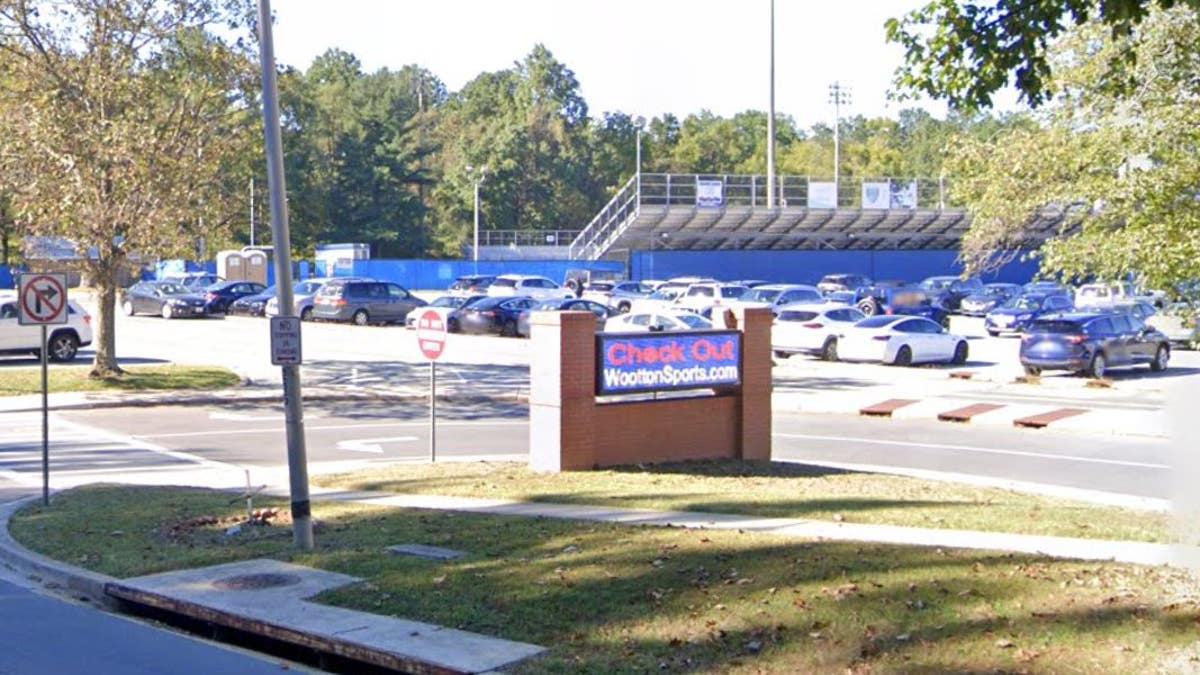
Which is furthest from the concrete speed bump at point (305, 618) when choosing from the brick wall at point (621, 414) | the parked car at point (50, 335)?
the parked car at point (50, 335)

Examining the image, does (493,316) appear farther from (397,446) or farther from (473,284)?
(397,446)

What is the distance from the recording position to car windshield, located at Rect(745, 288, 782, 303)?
50.3 metres

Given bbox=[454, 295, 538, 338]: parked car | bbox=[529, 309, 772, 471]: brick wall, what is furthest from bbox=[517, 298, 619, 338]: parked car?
→ bbox=[529, 309, 772, 471]: brick wall

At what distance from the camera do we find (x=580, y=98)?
396ft

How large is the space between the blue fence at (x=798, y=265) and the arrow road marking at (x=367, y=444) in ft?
185

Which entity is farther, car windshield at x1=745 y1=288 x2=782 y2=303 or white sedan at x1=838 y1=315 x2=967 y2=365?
car windshield at x1=745 y1=288 x2=782 y2=303

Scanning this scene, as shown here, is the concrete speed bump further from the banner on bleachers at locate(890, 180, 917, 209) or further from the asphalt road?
the banner on bleachers at locate(890, 180, 917, 209)

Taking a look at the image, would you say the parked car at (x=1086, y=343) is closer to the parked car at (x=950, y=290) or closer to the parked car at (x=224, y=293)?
the parked car at (x=950, y=290)

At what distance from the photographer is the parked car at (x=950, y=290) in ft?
208

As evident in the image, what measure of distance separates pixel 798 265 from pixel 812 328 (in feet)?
145

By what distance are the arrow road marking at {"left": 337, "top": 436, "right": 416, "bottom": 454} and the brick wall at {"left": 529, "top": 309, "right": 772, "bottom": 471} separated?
4.87 m

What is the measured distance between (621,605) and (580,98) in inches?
4460

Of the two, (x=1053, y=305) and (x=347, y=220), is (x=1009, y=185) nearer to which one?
(x=1053, y=305)

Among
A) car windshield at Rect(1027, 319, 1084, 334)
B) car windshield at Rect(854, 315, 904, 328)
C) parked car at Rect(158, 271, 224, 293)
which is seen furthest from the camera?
parked car at Rect(158, 271, 224, 293)
